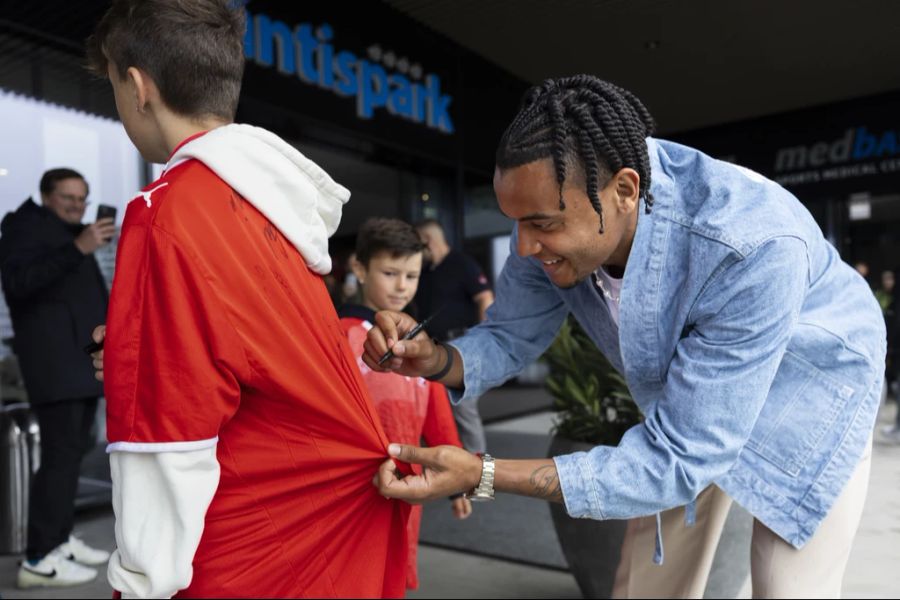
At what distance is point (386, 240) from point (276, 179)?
139 cm

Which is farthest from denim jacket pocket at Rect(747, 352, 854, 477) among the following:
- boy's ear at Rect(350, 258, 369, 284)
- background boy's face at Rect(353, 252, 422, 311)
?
boy's ear at Rect(350, 258, 369, 284)

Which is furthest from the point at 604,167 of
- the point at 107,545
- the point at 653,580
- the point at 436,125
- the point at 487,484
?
the point at 107,545

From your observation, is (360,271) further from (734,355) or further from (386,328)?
(734,355)

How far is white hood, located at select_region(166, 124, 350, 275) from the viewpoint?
3.08 feet

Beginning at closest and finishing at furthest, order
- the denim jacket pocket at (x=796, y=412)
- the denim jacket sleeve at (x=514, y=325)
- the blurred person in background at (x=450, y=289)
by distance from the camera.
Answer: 1. the denim jacket pocket at (x=796, y=412)
2. the denim jacket sleeve at (x=514, y=325)
3. the blurred person in background at (x=450, y=289)

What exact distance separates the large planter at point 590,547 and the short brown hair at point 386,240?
0.86 m

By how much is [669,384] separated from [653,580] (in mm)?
780

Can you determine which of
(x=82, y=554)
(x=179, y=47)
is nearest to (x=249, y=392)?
(x=179, y=47)

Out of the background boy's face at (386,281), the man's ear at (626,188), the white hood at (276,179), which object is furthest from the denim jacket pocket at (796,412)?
the background boy's face at (386,281)

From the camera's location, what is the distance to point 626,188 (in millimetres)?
1077

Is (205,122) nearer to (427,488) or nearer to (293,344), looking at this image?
(293,344)

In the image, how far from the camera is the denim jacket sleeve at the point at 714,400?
3.50 feet

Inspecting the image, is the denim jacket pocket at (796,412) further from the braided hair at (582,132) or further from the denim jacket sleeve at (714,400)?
the braided hair at (582,132)

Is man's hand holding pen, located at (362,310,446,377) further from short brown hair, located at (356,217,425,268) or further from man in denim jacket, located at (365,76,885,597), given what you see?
short brown hair, located at (356,217,425,268)
